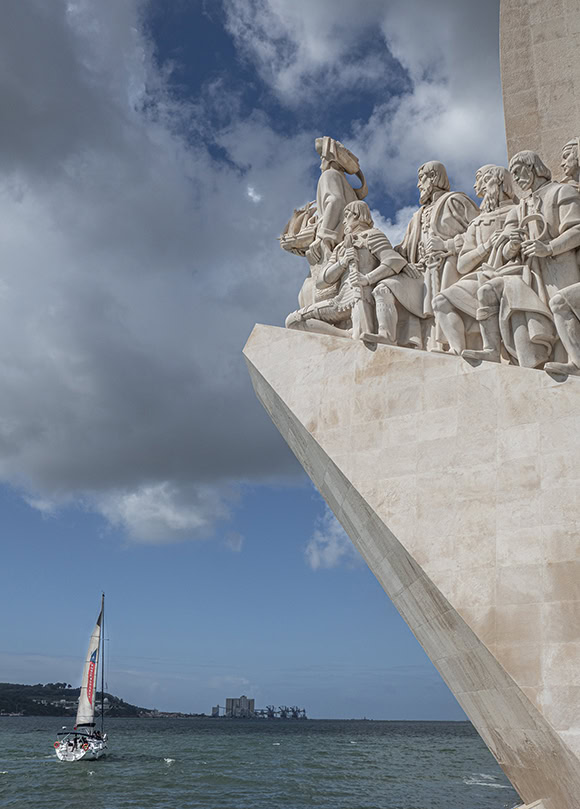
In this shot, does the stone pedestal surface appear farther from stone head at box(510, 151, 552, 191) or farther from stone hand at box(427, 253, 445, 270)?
stone hand at box(427, 253, 445, 270)

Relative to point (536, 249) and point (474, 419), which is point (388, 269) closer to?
point (536, 249)

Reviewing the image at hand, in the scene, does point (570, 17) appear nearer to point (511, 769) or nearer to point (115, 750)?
point (511, 769)

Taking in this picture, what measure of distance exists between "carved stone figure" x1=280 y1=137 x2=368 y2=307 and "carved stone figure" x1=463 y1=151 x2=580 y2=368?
2750mm

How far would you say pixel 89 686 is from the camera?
37781 mm

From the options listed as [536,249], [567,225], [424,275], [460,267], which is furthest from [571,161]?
[424,275]

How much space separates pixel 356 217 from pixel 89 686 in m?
33.6

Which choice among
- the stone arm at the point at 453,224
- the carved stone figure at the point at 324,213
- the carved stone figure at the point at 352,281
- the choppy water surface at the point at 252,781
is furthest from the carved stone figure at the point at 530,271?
the choppy water surface at the point at 252,781

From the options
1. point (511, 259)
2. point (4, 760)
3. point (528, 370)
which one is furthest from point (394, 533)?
point (4, 760)

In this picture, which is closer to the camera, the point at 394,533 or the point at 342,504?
the point at 394,533

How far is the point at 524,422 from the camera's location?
6875 mm

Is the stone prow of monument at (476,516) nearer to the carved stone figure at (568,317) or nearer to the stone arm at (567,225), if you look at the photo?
the carved stone figure at (568,317)

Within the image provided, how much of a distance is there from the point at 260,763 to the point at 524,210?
35268 millimetres

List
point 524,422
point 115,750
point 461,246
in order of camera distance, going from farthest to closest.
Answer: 1. point 115,750
2. point 461,246
3. point 524,422

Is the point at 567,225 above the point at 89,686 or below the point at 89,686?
above
